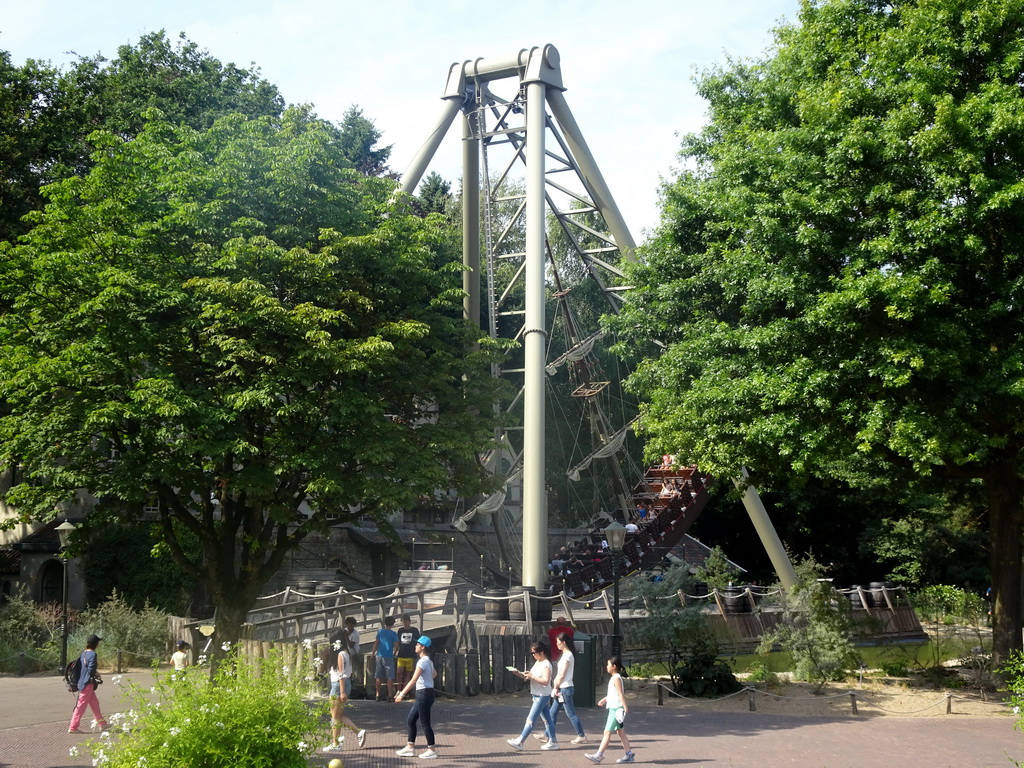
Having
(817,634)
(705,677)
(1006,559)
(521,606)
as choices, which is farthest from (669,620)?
(1006,559)

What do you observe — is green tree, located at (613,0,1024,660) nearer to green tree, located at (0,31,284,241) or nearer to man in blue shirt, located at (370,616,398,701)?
man in blue shirt, located at (370,616,398,701)

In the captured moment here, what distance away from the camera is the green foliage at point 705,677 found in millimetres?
18375

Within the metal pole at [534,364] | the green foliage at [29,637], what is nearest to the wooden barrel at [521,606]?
the metal pole at [534,364]

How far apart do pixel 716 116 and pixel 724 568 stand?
18275mm

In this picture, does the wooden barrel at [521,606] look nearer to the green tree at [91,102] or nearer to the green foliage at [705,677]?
the green foliage at [705,677]

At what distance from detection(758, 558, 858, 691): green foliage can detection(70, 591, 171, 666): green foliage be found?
565 inches

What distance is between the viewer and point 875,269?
15.8 meters

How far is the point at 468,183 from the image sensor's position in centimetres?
2948

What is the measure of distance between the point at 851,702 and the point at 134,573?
19835mm

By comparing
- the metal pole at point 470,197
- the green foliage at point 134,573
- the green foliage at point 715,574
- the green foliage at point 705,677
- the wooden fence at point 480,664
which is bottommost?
the green foliage at point 705,677

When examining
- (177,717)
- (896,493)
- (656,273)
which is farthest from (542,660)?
(896,493)

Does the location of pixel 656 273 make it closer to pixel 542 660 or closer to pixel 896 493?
pixel 896 493

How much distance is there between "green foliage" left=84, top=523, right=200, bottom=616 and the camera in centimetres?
2759

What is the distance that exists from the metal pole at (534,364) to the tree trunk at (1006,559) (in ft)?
31.1
